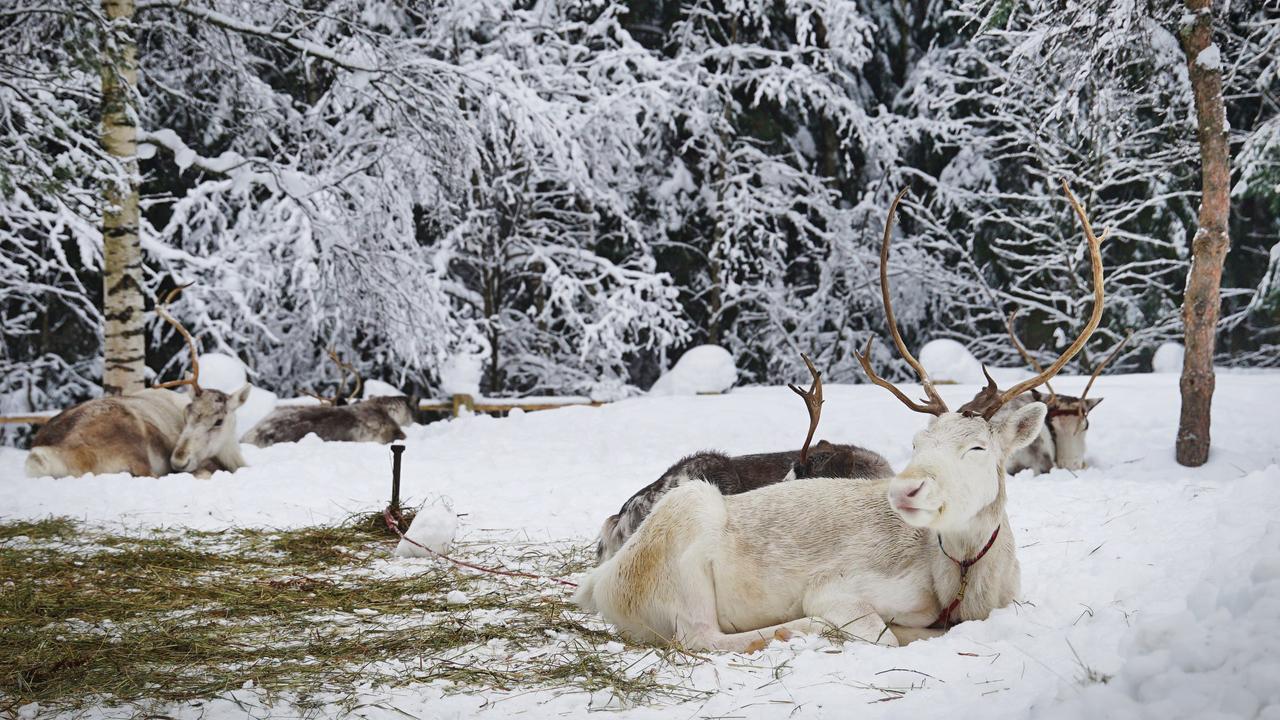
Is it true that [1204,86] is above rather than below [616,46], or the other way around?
below

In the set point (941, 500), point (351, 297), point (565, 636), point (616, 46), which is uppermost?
point (616, 46)

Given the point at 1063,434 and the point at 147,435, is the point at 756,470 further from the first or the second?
the point at 147,435

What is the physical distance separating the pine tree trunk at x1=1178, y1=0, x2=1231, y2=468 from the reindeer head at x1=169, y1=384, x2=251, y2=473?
8.53 m

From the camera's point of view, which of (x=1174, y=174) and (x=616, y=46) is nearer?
(x=1174, y=174)

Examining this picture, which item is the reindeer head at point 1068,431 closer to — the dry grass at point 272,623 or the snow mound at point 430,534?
the dry grass at point 272,623

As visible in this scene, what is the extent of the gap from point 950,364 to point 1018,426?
10.7 m

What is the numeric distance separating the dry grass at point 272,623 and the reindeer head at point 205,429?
236 cm

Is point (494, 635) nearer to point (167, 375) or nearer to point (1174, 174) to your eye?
point (167, 375)

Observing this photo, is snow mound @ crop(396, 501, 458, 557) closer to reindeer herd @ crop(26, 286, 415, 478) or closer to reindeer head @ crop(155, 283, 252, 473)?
reindeer herd @ crop(26, 286, 415, 478)

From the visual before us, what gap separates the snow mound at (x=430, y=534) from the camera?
208 inches

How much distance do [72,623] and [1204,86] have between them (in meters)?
9.22

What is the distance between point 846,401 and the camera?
1131 cm

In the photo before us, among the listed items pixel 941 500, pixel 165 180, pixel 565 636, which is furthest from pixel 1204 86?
pixel 165 180

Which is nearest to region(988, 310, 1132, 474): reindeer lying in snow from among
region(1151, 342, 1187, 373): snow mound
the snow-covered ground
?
the snow-covered ground
